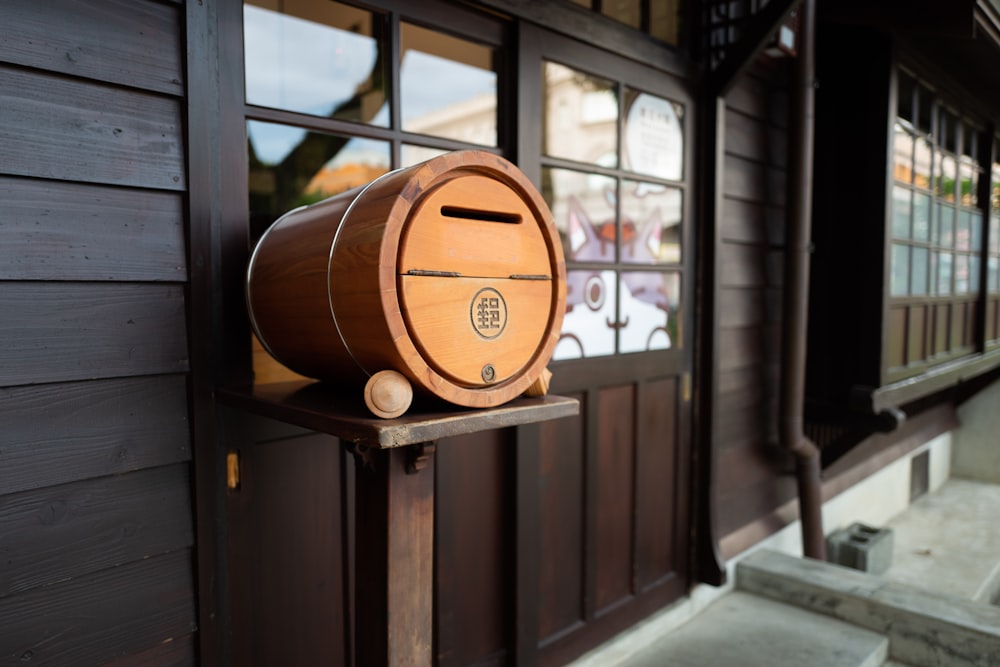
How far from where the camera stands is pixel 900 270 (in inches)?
199

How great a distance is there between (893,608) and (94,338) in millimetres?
3673

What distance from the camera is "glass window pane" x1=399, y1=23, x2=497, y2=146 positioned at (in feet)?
8.38

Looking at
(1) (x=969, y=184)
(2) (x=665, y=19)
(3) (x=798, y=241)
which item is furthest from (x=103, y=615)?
(1) (x=969, y=184)

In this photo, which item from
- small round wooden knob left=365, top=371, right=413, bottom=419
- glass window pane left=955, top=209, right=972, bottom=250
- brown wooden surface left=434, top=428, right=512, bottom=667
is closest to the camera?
small round wooden knob left=365, top=371, right=413, bottom=419

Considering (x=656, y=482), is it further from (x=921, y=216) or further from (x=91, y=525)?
(x=921, y=216)

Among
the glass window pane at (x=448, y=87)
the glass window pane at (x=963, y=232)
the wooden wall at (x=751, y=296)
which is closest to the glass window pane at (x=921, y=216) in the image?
the glass window pane at (x=963, y=232)

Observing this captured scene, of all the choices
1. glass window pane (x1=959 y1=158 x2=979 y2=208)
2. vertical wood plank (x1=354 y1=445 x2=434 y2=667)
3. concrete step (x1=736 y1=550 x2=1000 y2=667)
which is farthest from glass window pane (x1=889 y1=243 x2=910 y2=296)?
vertical wood plank (x1=354 y1=445 x2=434 y2=667)

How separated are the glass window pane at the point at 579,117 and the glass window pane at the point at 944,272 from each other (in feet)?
13.5

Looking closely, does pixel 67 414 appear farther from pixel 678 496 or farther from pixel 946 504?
pixel 946 504

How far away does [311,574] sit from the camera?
216 cm

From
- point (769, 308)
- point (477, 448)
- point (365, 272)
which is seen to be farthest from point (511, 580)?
point (769, 308)

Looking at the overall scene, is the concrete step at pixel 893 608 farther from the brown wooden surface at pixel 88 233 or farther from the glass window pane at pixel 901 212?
the brown wooden surface at pixel 88 233

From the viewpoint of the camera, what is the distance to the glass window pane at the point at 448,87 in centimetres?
255

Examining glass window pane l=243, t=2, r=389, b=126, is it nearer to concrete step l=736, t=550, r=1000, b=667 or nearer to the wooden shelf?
the wooden shelf
